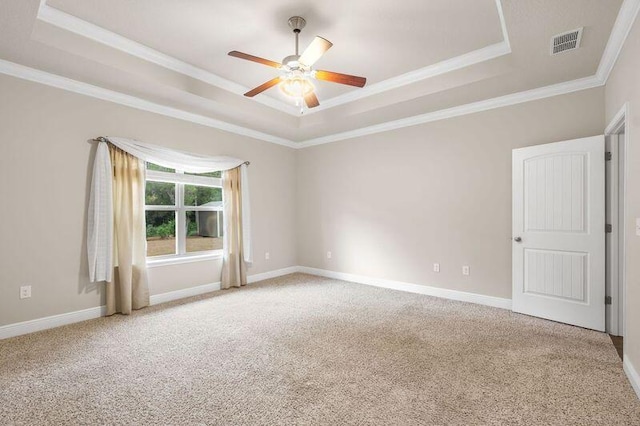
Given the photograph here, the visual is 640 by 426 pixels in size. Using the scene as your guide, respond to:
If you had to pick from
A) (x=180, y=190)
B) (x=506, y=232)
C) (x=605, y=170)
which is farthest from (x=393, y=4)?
(x=180, y=190)

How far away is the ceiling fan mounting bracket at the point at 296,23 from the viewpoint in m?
2.69

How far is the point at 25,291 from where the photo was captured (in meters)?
3.11

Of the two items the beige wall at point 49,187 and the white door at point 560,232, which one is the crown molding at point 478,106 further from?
the beige wall at point 49,187

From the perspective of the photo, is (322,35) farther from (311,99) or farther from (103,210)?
(103,210)

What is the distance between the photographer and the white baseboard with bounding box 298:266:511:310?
3.93 metres

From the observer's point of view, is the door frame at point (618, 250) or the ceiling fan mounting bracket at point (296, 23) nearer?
the ceiling fan mounting bracket at point (296, 23)

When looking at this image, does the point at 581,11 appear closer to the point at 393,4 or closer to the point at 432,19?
the point at 432,19

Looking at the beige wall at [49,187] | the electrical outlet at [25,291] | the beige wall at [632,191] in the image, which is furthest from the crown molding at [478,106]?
the electrical outlet at [25,291]

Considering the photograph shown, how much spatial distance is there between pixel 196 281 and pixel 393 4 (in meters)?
4.19

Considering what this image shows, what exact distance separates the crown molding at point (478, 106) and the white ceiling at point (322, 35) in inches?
4.1

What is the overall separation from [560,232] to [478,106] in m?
1.81

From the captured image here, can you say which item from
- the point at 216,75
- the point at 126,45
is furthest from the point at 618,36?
the point at 126,45

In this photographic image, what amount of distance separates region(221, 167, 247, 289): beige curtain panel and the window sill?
0.15 m

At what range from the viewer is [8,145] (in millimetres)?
3010
